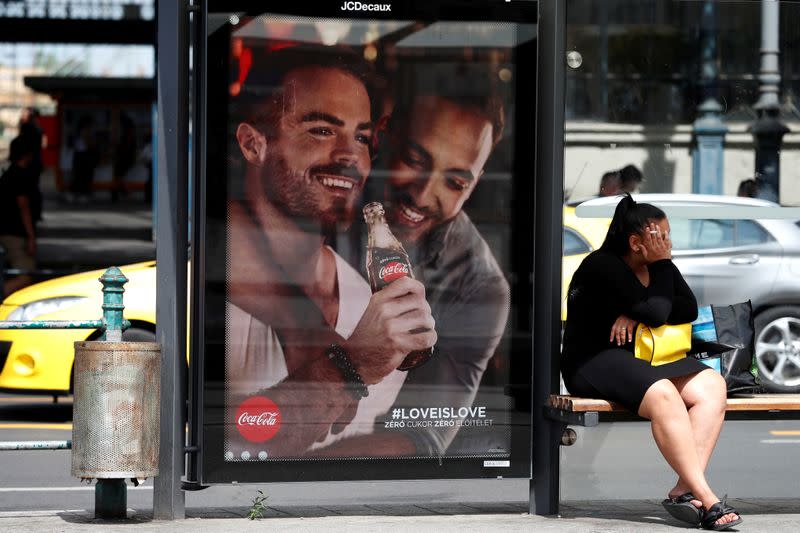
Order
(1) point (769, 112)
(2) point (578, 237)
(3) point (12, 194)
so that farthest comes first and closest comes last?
(3) point (12, 194), (2) point (578, 237), (1) point (769, 112)

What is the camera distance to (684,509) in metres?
6.04

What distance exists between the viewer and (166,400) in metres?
6.15

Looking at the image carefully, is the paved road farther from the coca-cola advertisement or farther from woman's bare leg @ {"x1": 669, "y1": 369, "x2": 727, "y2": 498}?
woman's bare leg @ {"x1": 669, "y1": 369, "x2": 727, "y2": 498}

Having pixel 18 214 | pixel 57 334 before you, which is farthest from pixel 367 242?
pixel 18 214

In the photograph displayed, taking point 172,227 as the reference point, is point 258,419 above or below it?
below

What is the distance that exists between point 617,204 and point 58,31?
44.0ft

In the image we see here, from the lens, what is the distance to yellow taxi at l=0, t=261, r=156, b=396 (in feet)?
33.9

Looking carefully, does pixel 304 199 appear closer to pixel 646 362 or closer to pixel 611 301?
pixel 611 301

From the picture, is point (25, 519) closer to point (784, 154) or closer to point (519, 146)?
point (519, 146)

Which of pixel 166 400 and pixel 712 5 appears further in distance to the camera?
pixel 712 5

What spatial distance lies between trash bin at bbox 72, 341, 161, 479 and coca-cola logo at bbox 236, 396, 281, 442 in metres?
0.40

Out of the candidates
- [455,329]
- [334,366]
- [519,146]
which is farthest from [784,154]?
[334,366]

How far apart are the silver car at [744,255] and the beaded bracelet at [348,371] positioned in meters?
1.50

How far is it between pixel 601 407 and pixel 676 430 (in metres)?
0.33
